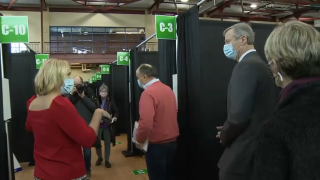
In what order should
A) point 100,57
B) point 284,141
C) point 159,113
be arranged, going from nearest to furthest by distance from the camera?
point 284,141 → point 159,113 → point 100,57

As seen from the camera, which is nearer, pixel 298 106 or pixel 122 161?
pixel 298 106

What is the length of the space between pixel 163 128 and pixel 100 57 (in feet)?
46.8

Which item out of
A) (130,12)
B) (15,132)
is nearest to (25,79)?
(15,132)

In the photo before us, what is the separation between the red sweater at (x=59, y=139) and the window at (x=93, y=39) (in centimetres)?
1597

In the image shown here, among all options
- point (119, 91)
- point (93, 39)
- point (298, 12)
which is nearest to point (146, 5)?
point (93, 39)

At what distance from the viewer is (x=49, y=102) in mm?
1662

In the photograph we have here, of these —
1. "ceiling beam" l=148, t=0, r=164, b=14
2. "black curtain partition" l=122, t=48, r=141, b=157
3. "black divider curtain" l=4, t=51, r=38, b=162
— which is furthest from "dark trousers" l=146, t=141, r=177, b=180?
"ceiling beam" l=148, t=0, r=164, b=14

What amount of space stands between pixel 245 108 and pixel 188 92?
1.39 m

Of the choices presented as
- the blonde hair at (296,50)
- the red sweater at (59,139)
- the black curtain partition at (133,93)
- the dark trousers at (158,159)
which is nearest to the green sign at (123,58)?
the black curtain partition at (133,93)

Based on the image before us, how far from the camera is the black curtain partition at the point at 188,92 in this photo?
291cm

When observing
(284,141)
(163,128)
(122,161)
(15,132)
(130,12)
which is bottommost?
(122,161)

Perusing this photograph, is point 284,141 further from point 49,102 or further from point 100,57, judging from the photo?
point 100,57

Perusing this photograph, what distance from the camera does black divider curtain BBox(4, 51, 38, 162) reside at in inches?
216

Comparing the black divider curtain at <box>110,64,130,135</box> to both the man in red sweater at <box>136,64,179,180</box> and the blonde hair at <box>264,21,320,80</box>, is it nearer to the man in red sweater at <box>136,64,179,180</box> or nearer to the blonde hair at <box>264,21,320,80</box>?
the man in red sweater at <box>136,64,179,180</box>
